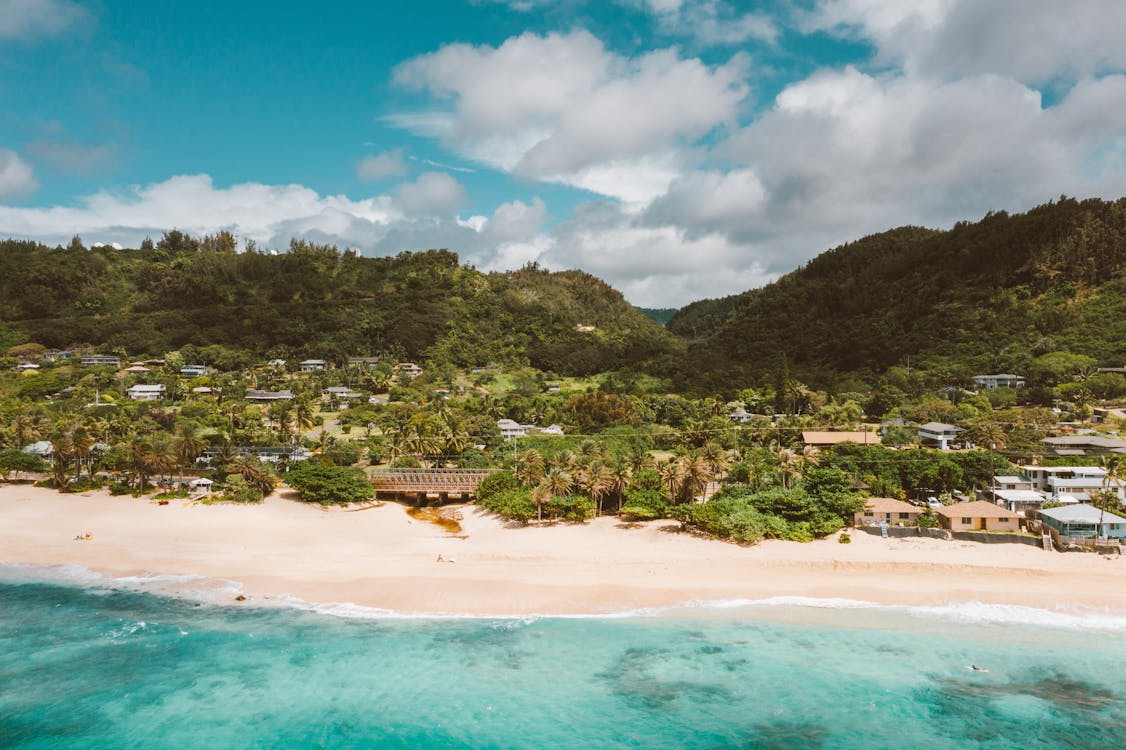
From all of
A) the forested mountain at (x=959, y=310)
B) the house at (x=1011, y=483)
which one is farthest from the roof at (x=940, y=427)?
the forested mountain at (x=959, y=310)

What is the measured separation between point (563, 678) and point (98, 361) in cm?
11486

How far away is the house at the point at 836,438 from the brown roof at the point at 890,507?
665 inches

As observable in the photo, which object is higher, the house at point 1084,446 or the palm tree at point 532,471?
the house at point 1084,446

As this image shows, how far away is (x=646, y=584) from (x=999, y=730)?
14.9m

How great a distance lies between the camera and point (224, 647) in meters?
26.3

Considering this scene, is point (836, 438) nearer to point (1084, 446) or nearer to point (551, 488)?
point (1084, 446)

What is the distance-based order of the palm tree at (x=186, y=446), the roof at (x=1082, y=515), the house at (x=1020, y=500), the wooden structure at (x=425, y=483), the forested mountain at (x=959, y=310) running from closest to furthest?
the roof at (x=1082, y=515) < the house at (x=1020, y=500) < the palm tree at (x=186, y=446) < the wooden structure at (x=425, y=483) < the forested mountain at (x=959, y=310)

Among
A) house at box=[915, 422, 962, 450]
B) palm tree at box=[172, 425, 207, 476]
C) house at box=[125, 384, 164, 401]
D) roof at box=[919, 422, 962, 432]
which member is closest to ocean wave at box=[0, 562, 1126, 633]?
palm tree at box=[172, 425, 207, 476]

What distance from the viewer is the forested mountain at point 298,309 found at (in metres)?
123

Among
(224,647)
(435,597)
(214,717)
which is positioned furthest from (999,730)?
(224,647)

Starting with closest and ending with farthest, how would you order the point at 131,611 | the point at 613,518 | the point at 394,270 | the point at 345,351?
the point at 131,611, the point at 613,518, the point at 345,351, the point at 394,270

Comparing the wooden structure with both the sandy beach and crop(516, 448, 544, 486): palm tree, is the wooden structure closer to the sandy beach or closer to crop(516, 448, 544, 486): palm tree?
crop(516, 448, 544, 486): palm tree

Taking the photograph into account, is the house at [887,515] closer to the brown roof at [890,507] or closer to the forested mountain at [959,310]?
the brown roof at [890,507]

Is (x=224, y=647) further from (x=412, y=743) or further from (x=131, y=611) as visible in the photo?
(x=412, y=743)
